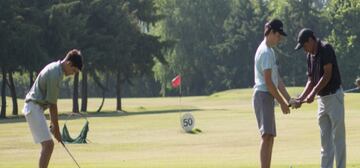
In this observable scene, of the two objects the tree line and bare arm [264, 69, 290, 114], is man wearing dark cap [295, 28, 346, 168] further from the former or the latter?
the tree line

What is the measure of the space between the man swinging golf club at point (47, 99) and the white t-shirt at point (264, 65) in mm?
2462

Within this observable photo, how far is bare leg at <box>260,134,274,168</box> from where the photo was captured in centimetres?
1370

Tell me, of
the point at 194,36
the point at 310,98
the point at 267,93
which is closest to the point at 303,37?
the point at 310,98

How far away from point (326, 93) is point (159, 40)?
6886 cm

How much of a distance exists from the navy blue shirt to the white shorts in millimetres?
3885

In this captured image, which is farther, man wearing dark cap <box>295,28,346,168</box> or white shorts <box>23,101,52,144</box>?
man wearing dark cap <box>295,28,346,168</box>

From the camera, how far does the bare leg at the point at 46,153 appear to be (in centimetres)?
1352

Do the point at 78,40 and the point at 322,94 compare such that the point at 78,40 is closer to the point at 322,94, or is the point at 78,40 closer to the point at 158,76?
the point at 158,76

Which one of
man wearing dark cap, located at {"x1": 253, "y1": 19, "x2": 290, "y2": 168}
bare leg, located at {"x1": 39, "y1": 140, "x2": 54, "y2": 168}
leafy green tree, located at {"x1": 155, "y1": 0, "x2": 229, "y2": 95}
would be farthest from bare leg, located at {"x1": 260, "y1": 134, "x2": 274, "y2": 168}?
leafy green tree, located at {"x1": 155, "y1": 0, "x2": 229, "y2": 95}

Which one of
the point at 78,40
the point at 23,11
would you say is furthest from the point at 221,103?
the point at 23,11

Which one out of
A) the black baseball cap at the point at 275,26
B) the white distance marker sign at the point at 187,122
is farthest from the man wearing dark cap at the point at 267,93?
the white distance marker sign at the point at 187,122

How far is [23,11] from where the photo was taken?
228 feet

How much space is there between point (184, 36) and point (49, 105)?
347 feet

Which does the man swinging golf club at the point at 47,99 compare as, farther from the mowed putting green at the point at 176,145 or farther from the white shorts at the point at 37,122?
the mowed putting green at the point at 176,145
